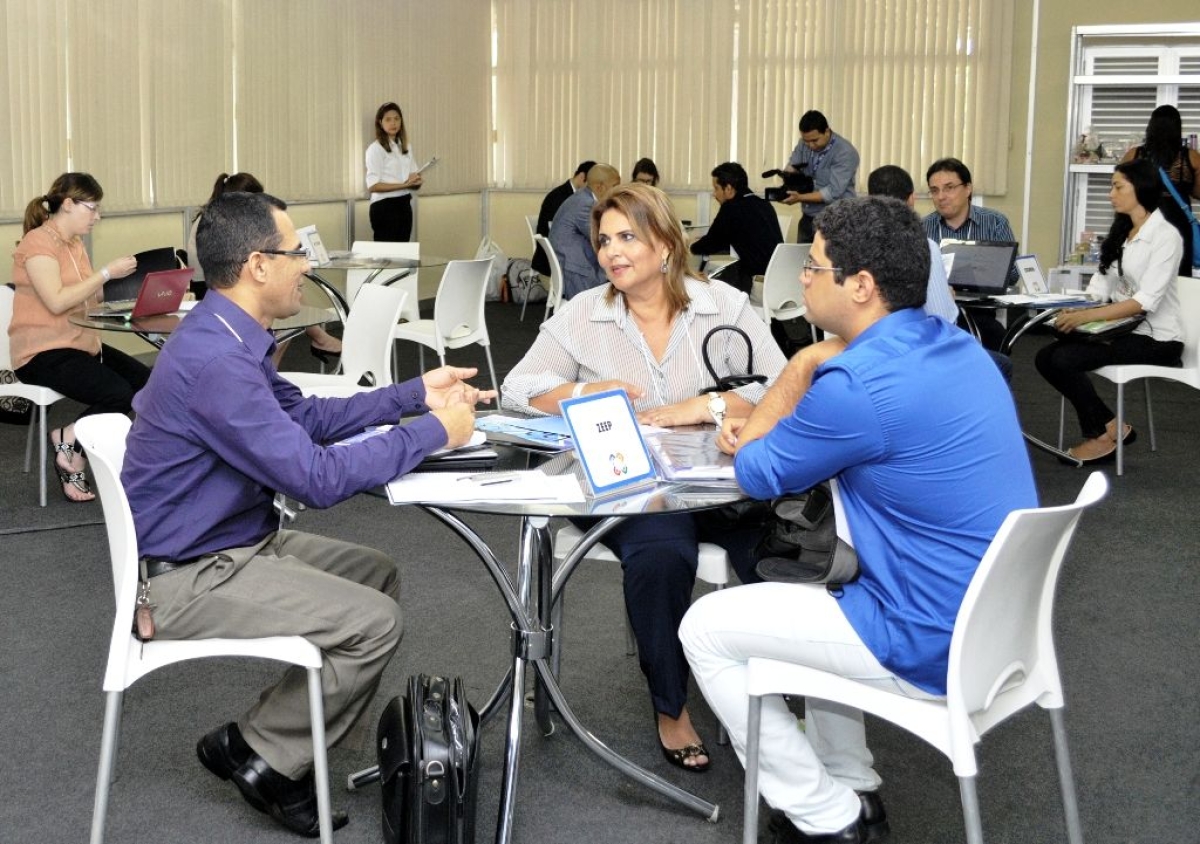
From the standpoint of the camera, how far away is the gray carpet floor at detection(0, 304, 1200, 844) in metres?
2.74

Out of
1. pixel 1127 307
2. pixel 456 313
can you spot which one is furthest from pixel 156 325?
pixel 1127 307

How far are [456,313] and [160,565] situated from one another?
450 cm

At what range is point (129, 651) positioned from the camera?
2.37m

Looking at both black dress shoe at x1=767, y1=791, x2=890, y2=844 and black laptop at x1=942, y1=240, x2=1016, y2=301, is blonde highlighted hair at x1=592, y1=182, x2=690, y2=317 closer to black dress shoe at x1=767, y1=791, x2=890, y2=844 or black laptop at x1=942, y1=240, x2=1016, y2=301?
black dress shoe at x1=767, y1=791, x2=890, y2=844

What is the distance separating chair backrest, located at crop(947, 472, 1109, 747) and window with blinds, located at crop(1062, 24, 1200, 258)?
8771mm

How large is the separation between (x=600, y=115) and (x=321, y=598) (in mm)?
10051

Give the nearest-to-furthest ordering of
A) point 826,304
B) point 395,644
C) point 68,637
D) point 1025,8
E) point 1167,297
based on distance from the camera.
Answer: point 826,304
point 395,644
point 68,637
point 1167,297
point 1025,8

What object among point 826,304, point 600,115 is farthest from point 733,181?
point 826,304

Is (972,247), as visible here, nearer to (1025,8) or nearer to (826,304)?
(826,304)

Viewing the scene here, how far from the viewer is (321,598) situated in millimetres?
2492

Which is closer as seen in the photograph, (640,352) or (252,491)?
(252,491)

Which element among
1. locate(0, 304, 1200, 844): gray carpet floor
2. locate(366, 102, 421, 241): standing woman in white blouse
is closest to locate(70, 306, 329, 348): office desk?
locate(0, 304, 1200, 844): gray carpet floor

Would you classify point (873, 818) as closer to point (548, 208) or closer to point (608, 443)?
point (608, 443)

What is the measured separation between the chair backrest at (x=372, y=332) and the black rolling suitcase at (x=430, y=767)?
8.65ft
